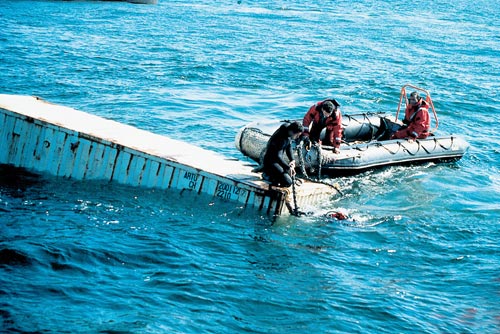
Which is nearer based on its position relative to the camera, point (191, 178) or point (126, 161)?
point (191, 178)

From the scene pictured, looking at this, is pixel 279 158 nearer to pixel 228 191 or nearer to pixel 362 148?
pixel 228 191

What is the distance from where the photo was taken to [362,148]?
59.8ft

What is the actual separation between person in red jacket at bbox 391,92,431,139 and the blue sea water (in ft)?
3.96

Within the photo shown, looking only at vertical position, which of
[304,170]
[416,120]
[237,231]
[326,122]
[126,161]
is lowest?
[237,231]

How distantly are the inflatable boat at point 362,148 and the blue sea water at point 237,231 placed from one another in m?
0.45

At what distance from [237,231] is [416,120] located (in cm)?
760

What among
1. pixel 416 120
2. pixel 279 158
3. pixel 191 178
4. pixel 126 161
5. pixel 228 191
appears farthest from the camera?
pixel 416 120

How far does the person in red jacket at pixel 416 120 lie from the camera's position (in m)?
19.5

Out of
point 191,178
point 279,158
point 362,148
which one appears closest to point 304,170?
point 279,158

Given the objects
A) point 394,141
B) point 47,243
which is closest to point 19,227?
point 47,243

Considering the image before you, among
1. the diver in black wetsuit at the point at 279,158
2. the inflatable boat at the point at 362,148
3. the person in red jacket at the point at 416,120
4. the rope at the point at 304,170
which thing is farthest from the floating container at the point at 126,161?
the person in red jacket at the point at 416,120

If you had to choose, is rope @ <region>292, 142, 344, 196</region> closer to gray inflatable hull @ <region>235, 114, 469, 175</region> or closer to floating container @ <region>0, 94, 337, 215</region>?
gray inflatable hull @ <region>235, 114, 469, 175</region>

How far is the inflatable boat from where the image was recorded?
17328 millimetres

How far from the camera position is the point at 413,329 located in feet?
37.2
